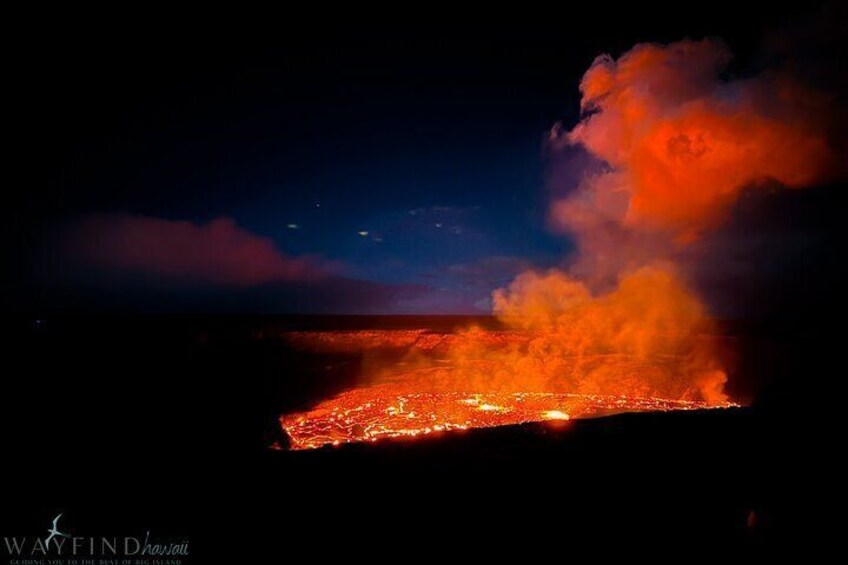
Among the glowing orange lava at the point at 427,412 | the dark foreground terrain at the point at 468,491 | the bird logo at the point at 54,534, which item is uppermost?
the dark foreground terrain at the point at 468,491

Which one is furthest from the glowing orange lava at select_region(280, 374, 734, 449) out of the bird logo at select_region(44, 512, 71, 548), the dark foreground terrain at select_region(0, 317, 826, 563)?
the bird logo at select_region(44, 512, 71, 548)

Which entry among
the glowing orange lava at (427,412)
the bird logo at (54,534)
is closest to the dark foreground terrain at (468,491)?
the bird logo at (54,534)

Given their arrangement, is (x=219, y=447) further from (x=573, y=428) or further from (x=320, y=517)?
(x=573, y=428)

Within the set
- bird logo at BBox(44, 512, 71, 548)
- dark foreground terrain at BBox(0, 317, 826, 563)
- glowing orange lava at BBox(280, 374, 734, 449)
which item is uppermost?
dark foreground terrain at BBox(0, 317, 826, 563)

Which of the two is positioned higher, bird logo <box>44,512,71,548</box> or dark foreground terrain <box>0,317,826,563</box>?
dark foreground terrain <box>0,317,826,563</box>

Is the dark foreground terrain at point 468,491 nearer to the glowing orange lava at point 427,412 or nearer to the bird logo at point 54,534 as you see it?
the bird logo at point 54,534

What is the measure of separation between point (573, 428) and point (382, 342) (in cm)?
3245

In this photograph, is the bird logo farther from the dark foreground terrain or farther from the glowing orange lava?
the glowing orange lava

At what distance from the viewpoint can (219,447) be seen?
495 centimetres

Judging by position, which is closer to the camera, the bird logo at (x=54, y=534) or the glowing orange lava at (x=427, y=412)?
the bird logo at (x=54, y=534)

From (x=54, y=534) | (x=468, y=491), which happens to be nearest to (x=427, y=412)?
(x=468, y=491)

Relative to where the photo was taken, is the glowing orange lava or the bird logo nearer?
Answer: the bird logo

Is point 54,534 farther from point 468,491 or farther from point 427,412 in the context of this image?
point 427,412

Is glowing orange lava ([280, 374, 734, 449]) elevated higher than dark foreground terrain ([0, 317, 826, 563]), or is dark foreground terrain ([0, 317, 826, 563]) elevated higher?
dark foreground terrain ([0, 317, 826, 563])
